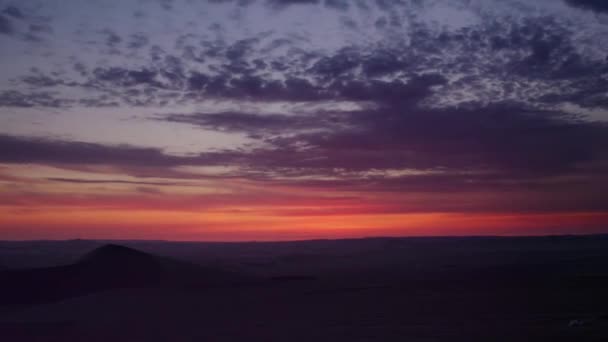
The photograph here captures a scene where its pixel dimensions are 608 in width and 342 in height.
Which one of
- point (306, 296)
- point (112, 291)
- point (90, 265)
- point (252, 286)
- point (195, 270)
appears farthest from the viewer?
point (195, 270)

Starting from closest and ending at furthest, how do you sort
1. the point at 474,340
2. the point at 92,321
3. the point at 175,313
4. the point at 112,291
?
1. the point at 474,340
2. the point at 92,321
3. the point at 175,313
4. the point at 112,291

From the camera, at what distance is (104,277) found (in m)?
37.9

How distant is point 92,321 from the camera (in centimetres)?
2478

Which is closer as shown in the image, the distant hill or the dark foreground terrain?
the dark foreground terrain

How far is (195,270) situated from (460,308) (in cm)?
2298

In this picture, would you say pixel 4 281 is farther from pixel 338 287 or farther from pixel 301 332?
pixel 301 332

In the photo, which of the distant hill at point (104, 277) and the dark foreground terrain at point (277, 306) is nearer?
the dark foreground terrain at point (277, 306)

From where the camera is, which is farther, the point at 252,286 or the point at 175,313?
the point at 252,286

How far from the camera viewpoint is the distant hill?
34438mm

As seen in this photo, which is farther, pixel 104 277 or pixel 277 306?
pixel 104 277

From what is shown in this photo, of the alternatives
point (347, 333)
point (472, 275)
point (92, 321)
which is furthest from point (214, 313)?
point (472, 275)

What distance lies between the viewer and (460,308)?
25078 millimetres

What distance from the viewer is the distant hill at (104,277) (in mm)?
34438

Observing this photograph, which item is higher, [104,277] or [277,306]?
[104,277]
